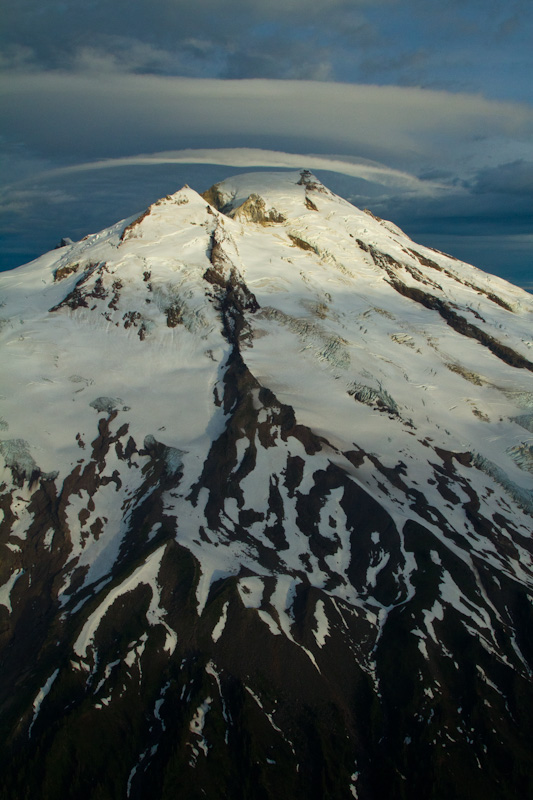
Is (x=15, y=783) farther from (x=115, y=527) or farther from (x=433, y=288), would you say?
(x=433, y=288)

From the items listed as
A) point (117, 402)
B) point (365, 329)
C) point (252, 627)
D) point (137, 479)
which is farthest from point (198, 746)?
point (365, 329)

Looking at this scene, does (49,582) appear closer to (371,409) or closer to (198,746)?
(198,746)

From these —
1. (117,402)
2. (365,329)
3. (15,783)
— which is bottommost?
(15,783)

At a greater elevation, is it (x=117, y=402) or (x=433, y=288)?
(x=433, y=288)

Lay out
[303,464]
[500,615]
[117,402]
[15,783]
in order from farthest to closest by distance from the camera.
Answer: [117,402], [303,464], [500,615], [15,783]

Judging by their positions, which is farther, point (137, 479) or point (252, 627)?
point (137, 479)

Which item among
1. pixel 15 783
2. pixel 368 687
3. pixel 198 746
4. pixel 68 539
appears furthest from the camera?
pixel 68 539

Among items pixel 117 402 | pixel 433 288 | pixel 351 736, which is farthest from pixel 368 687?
pixel 433 288
